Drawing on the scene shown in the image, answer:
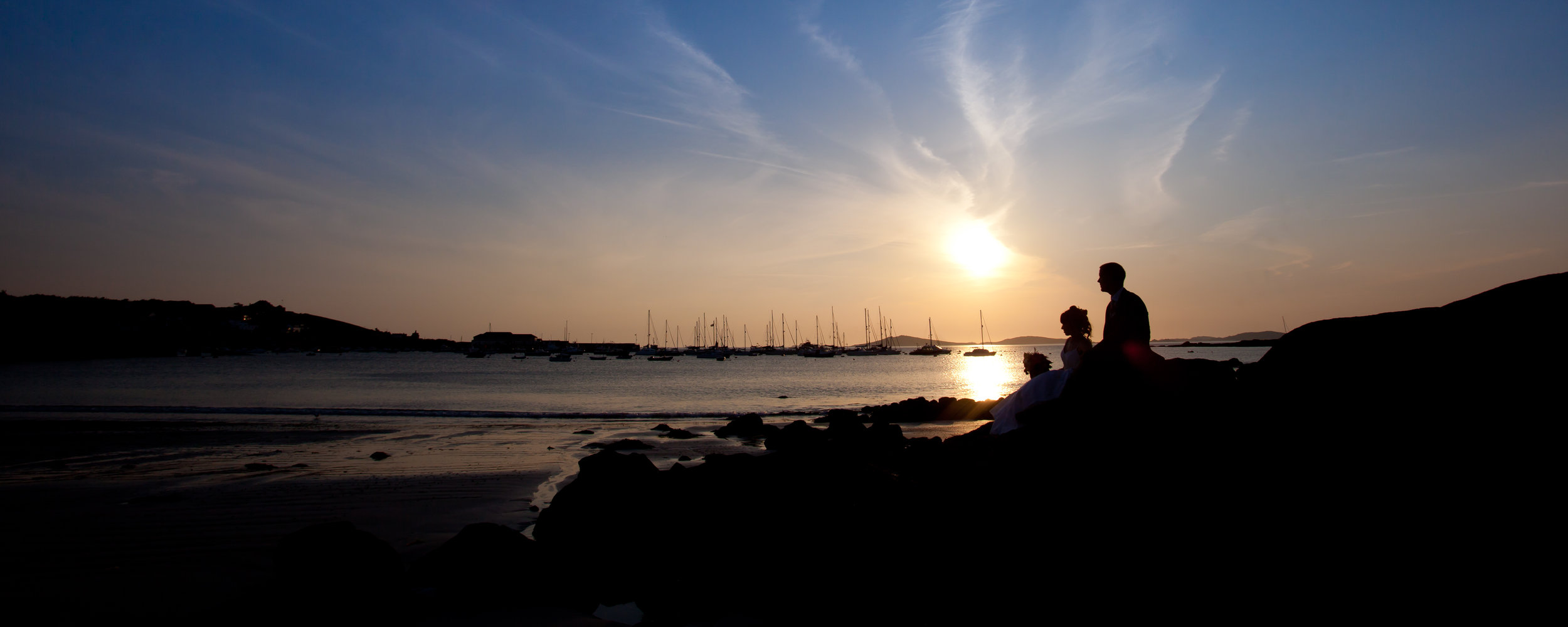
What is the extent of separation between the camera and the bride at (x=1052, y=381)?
782 cm

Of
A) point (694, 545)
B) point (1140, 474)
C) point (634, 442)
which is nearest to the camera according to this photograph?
point (1140, 474)

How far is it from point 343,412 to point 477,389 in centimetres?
2133

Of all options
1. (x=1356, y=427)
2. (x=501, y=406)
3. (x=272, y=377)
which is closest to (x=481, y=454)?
(x=1356, y=427)

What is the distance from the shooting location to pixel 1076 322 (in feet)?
29.3

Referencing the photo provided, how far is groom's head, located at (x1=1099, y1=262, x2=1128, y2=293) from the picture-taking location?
763 centimetres

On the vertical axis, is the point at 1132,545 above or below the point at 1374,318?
below

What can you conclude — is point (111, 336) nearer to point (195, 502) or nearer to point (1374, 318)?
point (195, 502)

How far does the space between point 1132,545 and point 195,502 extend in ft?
41.8

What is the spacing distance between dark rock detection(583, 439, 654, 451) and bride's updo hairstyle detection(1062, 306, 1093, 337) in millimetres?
12743

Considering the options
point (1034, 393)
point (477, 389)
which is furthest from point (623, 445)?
point (477, 389)

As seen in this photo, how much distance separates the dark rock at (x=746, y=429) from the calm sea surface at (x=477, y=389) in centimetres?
993

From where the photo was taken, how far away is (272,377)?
6378 cm

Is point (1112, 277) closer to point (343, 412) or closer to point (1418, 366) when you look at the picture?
point (1418, 366)

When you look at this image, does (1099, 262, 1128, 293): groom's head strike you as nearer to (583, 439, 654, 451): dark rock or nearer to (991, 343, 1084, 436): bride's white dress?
(991, 343, 1084, 436): bride's white dress
